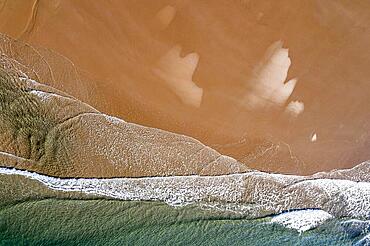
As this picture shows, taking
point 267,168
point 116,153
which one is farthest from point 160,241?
point 267,168

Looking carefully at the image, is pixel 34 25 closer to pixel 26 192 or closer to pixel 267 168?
pixel 26 192

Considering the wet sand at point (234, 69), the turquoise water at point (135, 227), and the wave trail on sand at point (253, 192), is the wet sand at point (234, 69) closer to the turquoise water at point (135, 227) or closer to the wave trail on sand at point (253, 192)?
the wave trail on sand at point (253, 192)

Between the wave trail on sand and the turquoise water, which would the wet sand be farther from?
the turquoise water

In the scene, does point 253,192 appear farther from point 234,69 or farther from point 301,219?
point 234,69

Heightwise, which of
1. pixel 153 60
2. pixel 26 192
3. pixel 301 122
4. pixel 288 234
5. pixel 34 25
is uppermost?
pixel 34 25

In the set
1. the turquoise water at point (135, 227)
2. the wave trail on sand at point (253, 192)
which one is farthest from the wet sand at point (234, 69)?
the turquoise water at point (135, 227)

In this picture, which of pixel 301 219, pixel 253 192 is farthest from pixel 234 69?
pixel 301 219
